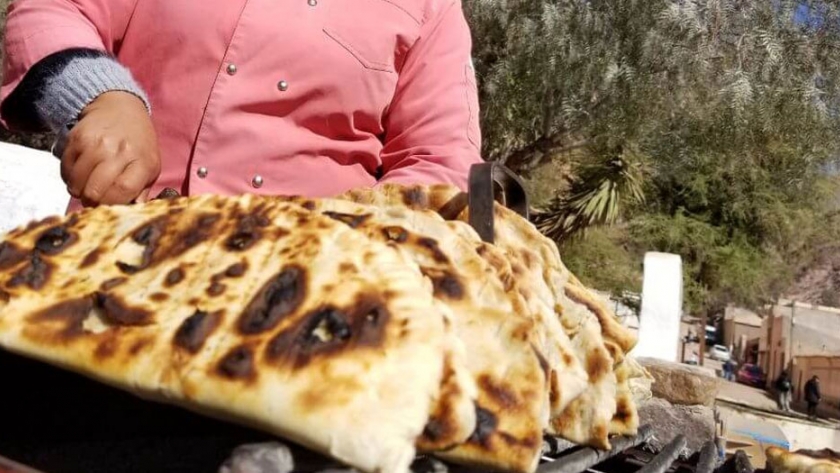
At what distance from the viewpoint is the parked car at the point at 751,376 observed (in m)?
32.4

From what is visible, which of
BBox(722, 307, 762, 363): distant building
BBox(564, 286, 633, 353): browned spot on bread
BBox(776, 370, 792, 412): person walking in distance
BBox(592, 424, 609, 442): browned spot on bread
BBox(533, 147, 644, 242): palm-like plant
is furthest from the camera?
BBox(722, 307, 762, 363): distant building

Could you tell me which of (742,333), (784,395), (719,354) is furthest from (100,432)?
(742,333)

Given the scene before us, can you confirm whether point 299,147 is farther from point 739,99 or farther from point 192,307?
point 739,99

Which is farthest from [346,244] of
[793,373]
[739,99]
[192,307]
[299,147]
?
[793,373]

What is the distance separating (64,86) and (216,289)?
0.63 metres

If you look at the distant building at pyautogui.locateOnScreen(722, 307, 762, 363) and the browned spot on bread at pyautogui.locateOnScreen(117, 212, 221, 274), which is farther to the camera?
the distant building at pyautogui.locateOnScreen(722, 307, 762, 363)

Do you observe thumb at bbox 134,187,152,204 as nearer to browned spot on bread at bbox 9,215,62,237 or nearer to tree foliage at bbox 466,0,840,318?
browned spot on bread at bbox 9,215,62,237

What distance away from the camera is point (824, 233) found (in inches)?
1190

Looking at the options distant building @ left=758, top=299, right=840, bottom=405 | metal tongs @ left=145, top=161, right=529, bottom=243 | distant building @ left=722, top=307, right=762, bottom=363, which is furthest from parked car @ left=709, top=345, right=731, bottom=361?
metal tongs @ left=145, top=161, right=529, bottom=243

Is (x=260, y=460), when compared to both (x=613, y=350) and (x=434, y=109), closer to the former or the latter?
(x=613, y=350)

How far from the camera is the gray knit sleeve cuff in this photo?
1250 mm

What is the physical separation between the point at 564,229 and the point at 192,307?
1250 centimetres

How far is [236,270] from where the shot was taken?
2.64 ft

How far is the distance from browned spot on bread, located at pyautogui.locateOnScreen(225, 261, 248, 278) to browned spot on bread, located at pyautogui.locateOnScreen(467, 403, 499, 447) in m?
0.25
